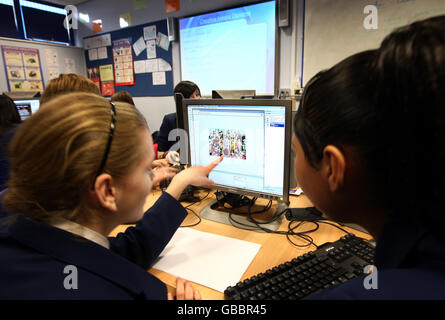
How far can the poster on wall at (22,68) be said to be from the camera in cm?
350

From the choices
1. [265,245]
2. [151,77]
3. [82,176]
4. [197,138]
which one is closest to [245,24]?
[151,77]

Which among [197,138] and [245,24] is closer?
[197,138]

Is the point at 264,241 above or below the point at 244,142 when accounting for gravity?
below

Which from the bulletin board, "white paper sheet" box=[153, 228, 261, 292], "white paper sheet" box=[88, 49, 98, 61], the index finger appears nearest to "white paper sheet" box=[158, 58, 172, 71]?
the bulletin board

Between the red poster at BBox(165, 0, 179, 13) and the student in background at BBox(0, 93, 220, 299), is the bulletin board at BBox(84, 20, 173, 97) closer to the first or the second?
the red poster at BBox(165, 0, 179, 13)

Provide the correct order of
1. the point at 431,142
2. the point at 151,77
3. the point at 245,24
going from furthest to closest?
the point at 151,77 → the point at 245,24 → the point at 431,142

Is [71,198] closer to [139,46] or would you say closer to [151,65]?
[151,65]

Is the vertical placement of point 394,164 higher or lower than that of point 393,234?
higher

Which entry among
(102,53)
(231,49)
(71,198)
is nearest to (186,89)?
(231,49)

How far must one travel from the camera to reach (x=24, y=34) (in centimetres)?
384

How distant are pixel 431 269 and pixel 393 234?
0.28ft

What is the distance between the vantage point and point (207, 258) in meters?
0.79

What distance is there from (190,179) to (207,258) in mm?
301
